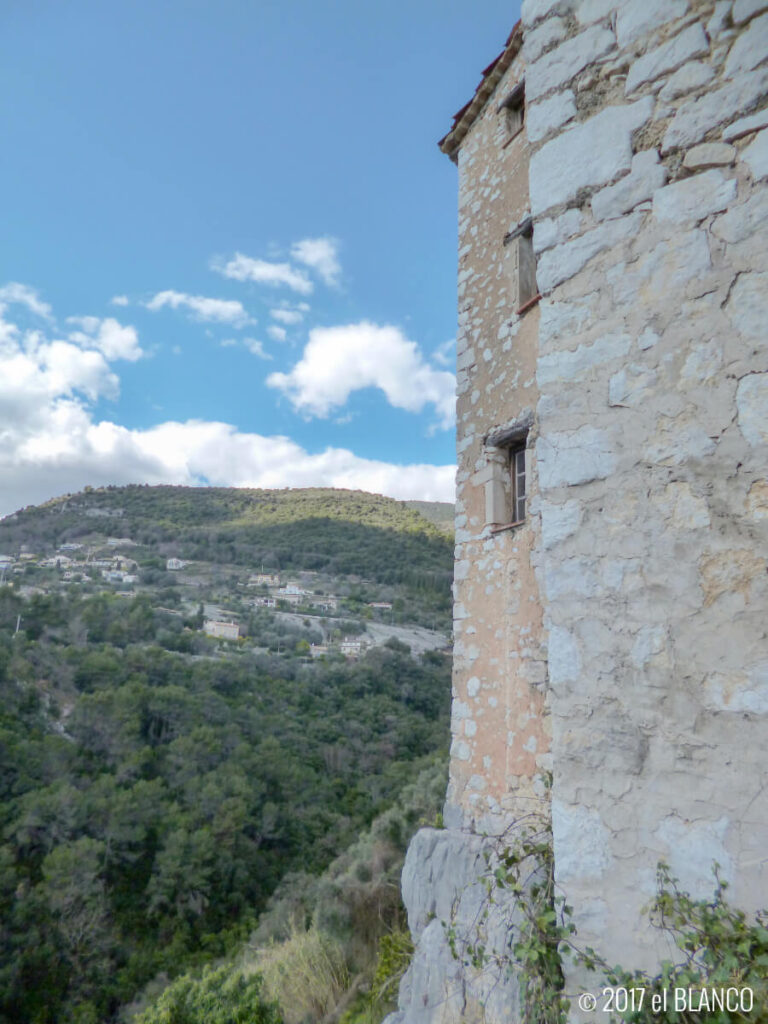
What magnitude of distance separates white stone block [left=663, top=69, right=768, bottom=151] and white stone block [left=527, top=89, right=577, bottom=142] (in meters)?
0.39

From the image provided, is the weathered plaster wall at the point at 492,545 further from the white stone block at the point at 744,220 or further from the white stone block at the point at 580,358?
the white stone block at the point at 744,220

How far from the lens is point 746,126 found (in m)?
1.50

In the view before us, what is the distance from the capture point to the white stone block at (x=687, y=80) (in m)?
1.58

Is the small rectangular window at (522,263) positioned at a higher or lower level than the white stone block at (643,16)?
higher

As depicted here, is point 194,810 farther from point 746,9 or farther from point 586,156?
point 746,9

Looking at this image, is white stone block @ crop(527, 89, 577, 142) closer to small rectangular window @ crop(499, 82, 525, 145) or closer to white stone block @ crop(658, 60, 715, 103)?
white stone block @ crop(658, 60, 715, 103)

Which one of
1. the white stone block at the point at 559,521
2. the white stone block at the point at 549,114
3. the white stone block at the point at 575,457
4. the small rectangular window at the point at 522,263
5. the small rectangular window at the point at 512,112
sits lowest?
the white stone block at the point at 559,521

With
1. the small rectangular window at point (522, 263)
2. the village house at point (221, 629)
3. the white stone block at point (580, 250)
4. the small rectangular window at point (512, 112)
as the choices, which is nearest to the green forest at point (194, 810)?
the village house at point (221, 629)

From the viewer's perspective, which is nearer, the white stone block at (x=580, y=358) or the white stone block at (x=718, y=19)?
the white stone block at (x=718, y=19)

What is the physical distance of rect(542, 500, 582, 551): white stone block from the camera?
168 cm

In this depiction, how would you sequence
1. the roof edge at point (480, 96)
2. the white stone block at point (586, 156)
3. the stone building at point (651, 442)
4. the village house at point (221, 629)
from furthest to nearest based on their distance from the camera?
1. the village house at point (221, 629)
2. the roof edge at point (480, 96)
3. the white stone block at point (586, 156)
4. the stone building at point (651, 442)

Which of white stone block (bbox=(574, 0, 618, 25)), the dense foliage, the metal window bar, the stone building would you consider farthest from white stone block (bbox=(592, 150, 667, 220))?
the dense foliage

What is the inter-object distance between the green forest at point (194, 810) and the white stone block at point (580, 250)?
4760 mm

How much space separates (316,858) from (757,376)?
16.3 metres
